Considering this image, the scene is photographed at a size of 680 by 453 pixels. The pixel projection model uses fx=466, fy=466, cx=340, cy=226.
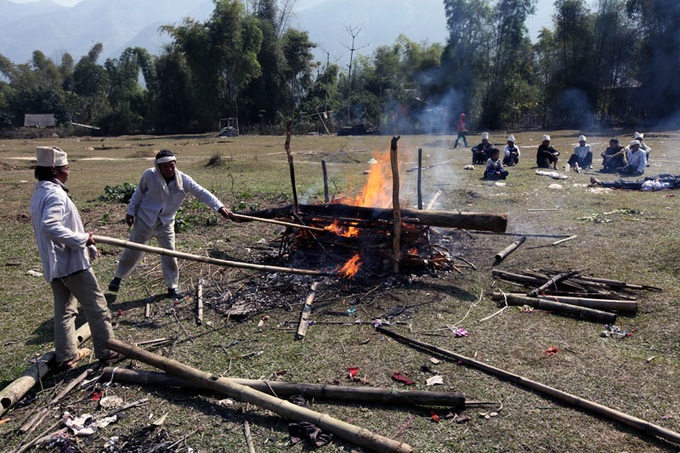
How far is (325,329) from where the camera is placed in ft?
16.9

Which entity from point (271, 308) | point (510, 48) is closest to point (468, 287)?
point (271, 308)

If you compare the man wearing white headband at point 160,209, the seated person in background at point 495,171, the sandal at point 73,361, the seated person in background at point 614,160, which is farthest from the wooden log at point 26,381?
the seated person in background at point 614,160

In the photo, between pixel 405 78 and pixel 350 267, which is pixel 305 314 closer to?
pixel 350 267

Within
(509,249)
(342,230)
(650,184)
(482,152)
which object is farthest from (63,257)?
(482,152)

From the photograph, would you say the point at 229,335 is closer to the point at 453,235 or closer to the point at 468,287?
the point at 468,287

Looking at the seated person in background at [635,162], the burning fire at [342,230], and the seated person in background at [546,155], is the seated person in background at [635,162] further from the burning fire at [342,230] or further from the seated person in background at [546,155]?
the burning fire at [342,230]

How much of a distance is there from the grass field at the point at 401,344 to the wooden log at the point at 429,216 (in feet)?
2.30

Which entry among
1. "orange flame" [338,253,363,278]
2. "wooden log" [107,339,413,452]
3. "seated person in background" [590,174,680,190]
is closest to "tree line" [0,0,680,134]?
"seated person in background" [590,174,680,190]

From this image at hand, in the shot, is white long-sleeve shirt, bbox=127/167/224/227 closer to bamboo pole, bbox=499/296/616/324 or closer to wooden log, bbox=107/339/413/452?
wooden log, bbox=107/339/413/452

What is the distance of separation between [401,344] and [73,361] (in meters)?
3.21

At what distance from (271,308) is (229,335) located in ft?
2.43

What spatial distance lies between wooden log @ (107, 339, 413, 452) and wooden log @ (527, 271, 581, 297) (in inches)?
127

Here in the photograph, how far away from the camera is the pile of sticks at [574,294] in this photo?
17.2 ft

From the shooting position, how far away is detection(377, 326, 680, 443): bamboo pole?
330cm
